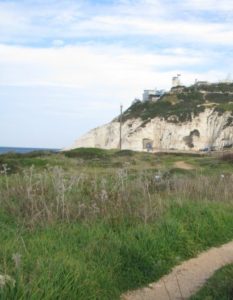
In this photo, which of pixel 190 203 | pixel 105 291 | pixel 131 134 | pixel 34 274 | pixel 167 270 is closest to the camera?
pixel 34 274

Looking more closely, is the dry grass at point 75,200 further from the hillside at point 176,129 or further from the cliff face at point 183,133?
the cliff face at point 183,133

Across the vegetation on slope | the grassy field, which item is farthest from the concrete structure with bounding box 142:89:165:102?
the grassy field

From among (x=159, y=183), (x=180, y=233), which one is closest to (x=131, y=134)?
(x=159, y=183)

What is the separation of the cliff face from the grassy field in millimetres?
70115

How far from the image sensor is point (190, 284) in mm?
7508

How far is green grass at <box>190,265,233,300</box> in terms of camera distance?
20.9ft

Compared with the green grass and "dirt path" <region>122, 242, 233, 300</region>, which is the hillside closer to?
"dirt path" <region>122, 242, 233, 300</region>

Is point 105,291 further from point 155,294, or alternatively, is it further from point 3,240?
point 3,240

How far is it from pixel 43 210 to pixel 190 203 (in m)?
3.43

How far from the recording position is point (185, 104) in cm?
9081

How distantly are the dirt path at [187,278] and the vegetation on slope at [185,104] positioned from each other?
74.6 m

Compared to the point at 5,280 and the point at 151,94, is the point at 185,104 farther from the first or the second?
the point at 5,280

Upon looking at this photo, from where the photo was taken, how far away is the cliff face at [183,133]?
82.1 metres

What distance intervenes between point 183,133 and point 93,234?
75.4 m
